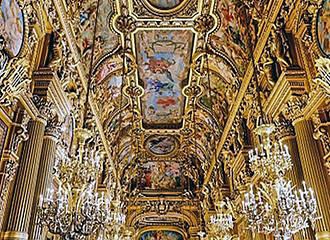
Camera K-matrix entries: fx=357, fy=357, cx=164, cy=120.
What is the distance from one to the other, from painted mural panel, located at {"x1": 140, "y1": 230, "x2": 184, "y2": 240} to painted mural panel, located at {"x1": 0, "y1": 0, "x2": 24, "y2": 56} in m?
22.3

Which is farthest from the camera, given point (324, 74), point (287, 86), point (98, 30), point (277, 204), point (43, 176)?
point (98, 30)

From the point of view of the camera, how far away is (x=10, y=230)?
239 inches

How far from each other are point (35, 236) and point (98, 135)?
7.12 meters

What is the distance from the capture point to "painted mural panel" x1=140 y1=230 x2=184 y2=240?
26312 mm

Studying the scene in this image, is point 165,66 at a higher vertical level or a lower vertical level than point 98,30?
higher

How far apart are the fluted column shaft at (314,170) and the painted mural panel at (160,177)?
1578 centimetres

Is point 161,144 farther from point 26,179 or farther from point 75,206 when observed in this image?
point 75,206

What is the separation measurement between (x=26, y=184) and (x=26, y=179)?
97 millimetres

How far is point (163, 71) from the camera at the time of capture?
14.4 metres

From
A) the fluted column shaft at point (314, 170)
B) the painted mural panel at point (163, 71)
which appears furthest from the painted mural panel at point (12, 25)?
the painted mural panel at point (163, 71)

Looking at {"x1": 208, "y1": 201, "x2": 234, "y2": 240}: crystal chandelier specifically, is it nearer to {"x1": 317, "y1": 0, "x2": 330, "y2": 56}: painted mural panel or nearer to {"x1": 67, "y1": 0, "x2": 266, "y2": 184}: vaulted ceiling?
{"x1": 67, "y1": 0, "x2": 266, "y2": 184}: vaulted ceiling

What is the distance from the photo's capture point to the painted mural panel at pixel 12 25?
5932 mm

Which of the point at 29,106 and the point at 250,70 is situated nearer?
the point at 29,106

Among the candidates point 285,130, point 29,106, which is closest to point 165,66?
point 285,130
